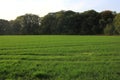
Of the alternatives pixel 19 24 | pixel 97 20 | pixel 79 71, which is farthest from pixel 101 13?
pixel 79 71

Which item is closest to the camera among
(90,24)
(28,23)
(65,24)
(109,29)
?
(109,29)

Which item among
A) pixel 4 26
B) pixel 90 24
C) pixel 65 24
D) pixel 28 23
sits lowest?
pixel 4 26

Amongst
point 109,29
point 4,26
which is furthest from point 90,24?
point 4,26

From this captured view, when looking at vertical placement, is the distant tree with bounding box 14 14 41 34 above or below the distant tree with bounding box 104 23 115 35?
above

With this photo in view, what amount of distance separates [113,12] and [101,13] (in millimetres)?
6664

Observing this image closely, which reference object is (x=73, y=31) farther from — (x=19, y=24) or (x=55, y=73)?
(x=55, y=73)

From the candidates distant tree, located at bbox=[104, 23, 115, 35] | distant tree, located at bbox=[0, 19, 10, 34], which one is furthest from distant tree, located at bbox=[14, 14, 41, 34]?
distant tree, located at bbox=[104, 23, 115, 35]

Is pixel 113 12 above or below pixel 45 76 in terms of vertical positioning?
above

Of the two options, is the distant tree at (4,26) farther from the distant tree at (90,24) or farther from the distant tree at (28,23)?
the distant tree at (90,24)

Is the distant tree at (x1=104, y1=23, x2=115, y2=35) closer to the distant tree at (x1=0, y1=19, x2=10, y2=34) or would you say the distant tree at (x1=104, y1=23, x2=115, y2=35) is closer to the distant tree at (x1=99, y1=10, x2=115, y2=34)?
the distant tree at (x1=99, y1=10, x2=115, y2=34)

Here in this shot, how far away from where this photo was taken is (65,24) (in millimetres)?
114125

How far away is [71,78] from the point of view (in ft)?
33.0

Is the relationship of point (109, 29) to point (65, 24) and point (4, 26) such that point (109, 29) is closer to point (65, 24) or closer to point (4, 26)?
point (65, 24)

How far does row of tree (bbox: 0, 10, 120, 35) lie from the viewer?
11094 centimetres
